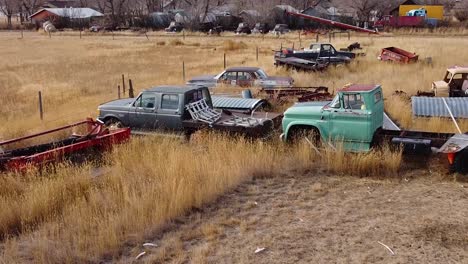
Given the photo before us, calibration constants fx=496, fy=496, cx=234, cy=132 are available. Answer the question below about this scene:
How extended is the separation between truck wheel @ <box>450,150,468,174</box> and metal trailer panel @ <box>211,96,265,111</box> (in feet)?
18.4

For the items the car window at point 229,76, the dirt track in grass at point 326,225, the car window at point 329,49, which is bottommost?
the dirt track in grass at point 326,225

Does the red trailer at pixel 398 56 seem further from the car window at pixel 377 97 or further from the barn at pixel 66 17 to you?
the barn at pixel 66 17

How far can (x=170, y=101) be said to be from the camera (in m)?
11.2

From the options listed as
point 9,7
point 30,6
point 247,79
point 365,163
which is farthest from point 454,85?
point 30,6

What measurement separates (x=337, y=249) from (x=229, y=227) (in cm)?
144

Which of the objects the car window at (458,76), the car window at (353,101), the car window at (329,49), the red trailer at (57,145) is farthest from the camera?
the car window at (329,49)

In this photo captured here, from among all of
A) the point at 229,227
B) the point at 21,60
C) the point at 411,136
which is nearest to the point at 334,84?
the point at 411,136

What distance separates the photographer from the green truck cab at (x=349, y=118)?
29.8ft

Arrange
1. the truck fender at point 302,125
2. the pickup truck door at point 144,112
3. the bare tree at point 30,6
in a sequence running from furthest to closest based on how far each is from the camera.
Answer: the bare tree at point 30,6 → the pickup truck door at point 144,112 → the truck fender at point 302,125

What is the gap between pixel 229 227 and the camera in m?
6.39

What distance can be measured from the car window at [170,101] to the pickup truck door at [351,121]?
3592 mm

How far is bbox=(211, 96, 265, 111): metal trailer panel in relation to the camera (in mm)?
12719

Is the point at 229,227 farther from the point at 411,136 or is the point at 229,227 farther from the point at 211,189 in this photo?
the point at 411,136

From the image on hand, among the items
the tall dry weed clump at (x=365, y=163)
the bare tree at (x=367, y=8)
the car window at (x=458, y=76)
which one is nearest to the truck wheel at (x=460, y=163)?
the tall dry weed clump at (x=365, y=163)
